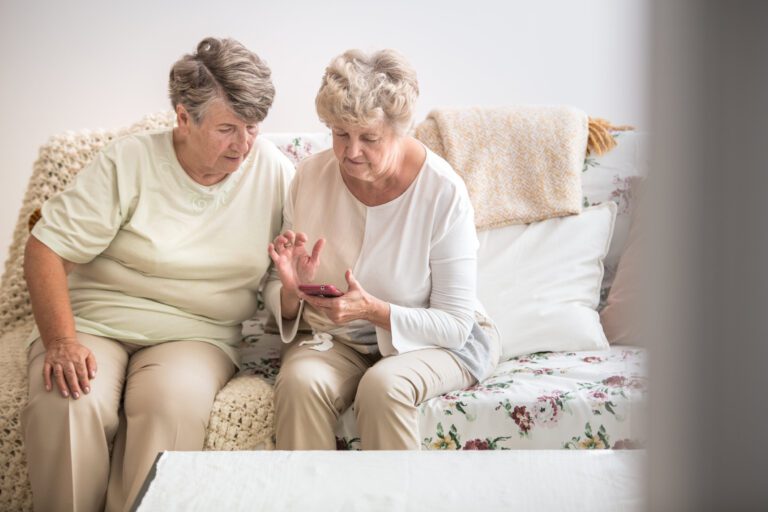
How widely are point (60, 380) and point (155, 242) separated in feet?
1.22

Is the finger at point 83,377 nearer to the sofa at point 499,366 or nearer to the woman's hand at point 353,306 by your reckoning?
the sofa at point 499,366

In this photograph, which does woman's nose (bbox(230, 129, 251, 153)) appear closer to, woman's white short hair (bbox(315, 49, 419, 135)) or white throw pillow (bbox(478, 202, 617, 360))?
woman's white short hair (bbox(315, 49, 419, 135))

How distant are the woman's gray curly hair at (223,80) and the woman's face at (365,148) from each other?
0.64 ft

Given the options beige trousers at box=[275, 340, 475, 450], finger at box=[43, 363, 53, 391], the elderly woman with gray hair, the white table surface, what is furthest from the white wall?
the white table surface

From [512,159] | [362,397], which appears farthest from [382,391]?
[512,159]

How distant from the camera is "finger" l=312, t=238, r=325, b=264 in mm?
1875

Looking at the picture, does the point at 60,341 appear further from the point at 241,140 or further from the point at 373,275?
the point at 373,275

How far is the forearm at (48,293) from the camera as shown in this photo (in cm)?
190

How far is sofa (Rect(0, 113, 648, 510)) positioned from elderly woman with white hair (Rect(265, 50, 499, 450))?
69mm

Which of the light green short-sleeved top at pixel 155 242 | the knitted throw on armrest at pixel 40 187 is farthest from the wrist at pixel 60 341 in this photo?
the knitted throw on armrest at pixel 40 187

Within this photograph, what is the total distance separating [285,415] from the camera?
183 centimetres

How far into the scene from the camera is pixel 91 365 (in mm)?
1857

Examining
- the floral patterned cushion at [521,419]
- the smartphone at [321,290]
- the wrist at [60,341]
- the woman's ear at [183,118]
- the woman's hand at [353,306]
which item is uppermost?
the woman's ear at [183,118]

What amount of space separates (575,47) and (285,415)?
170 centimetres
